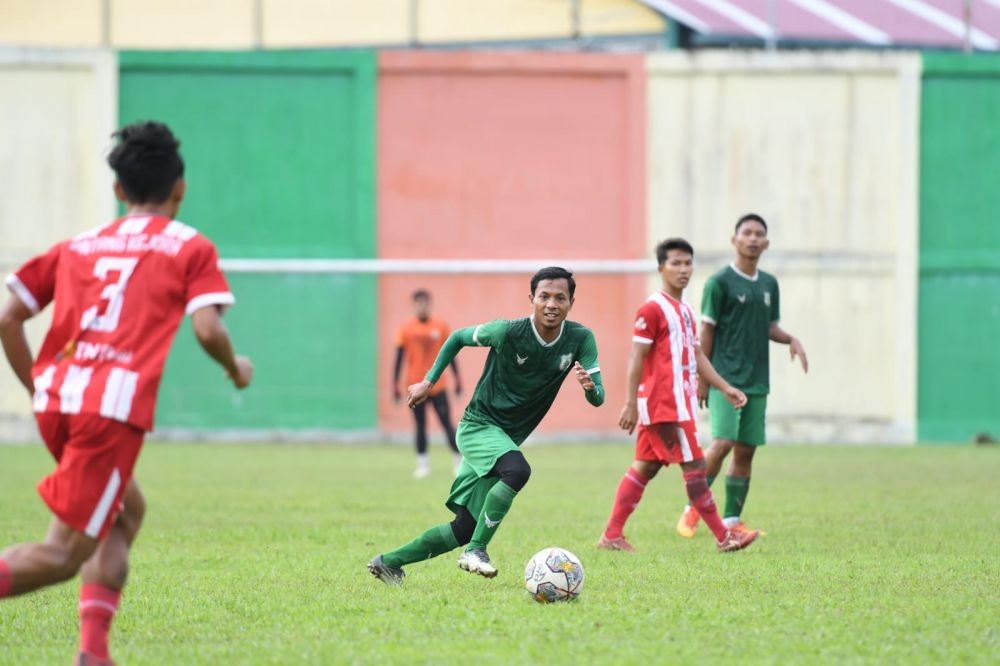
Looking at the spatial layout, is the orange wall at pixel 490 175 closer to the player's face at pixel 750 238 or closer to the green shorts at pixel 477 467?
the player's face at pixel 750 238

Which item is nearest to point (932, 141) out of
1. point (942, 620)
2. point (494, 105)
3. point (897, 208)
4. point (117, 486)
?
point (897, 208)

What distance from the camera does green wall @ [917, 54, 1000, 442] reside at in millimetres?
25703

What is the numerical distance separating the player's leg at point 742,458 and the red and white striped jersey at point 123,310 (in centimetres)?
632

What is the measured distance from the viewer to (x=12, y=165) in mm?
25594

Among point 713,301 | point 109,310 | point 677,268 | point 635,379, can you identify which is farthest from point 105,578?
point 713,301

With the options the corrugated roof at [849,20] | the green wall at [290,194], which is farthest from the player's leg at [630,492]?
the corrugated roof at [849,20]

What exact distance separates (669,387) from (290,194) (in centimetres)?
1650

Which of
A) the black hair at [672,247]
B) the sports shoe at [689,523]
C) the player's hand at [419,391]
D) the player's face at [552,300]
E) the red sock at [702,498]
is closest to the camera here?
the player's hand at [419,391]

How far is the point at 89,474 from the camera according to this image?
217 inches

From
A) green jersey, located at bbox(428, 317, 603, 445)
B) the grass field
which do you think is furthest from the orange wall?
green jersey, located at bbox(428, 317, 603, 445)

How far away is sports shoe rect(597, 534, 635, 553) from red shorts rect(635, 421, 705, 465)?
59 cm

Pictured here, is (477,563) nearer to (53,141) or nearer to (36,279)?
(36,279)

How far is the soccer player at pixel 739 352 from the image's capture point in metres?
11.3

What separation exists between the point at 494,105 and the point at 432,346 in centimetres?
816
